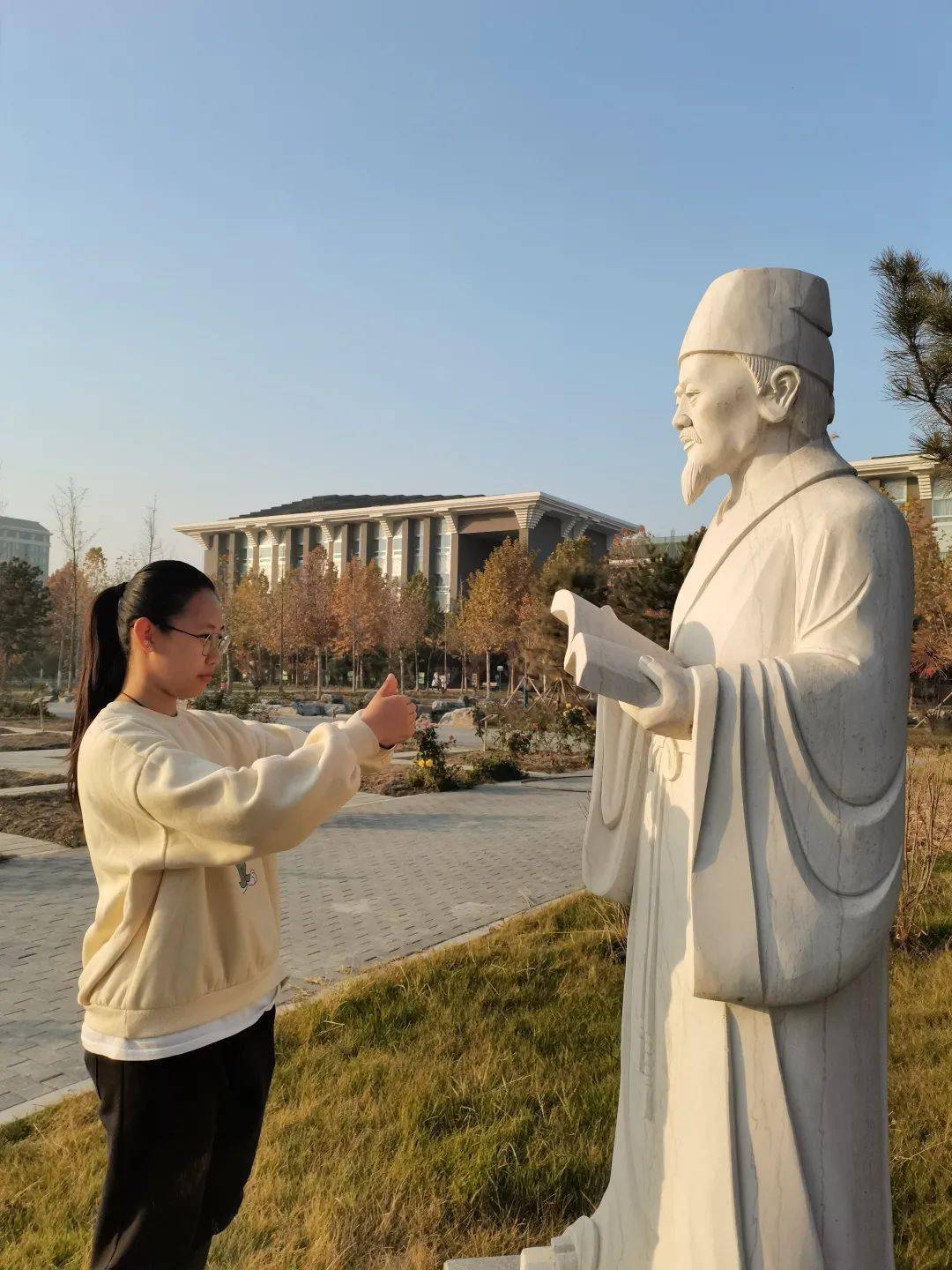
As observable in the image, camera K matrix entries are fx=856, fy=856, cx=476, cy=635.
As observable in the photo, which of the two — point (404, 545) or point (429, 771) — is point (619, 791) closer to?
point (429, 771)

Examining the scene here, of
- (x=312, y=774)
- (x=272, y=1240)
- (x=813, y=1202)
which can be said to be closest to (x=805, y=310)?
(x=312, y=774)

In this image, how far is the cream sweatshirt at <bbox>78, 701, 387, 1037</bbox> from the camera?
1544mm

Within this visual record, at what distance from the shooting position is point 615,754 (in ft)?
6.39

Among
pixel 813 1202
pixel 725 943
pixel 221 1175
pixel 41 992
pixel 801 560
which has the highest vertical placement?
pixel 801 560

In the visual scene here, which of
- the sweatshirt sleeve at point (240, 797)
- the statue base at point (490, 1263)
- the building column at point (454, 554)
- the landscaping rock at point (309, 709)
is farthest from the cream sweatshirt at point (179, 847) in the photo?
the building column at point (454, 554)

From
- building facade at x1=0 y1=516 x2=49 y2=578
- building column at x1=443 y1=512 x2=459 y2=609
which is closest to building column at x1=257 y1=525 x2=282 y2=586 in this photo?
building column at x1=443 y1=512 x2=459 y2=609

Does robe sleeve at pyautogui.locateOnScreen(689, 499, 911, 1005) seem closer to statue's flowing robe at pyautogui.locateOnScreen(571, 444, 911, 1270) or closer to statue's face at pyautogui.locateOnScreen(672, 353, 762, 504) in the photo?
statue's flowing robe at pyautogui.locateOnScreen(571, 444, 911, 1270)

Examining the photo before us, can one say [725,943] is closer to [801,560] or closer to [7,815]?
[801,560]

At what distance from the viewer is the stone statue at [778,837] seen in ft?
4.91

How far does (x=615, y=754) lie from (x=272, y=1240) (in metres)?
2.06

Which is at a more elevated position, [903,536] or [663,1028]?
[903,536]

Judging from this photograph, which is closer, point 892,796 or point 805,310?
point 892,796

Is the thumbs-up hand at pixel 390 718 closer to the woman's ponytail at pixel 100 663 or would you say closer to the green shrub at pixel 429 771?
the woman's ponytail at pixel 100 663

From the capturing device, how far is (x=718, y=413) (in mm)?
1750
